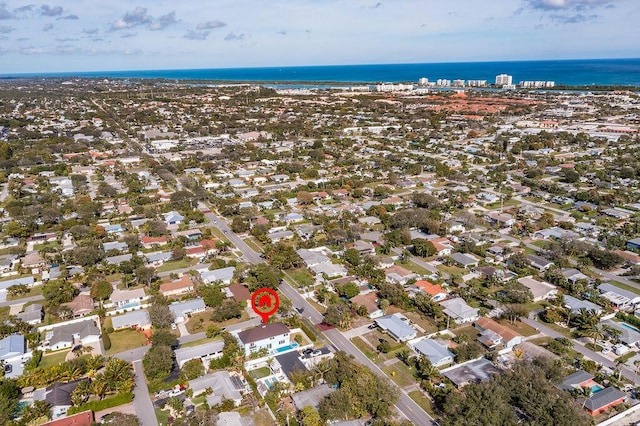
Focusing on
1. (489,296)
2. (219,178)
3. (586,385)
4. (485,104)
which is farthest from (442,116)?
(586,385)

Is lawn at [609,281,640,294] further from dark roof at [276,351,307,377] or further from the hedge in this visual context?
the hedge

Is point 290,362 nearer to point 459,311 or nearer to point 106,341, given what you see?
point 106,341

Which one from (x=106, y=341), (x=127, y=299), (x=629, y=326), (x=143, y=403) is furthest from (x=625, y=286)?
(x=127, y=299)

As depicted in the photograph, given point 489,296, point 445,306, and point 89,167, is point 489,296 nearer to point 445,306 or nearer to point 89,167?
point 445,306

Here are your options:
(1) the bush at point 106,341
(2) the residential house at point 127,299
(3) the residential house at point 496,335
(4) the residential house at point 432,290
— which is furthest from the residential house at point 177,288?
(3) the residential house at point 496,335

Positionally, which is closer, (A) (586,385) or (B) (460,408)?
(B) (460,408)
